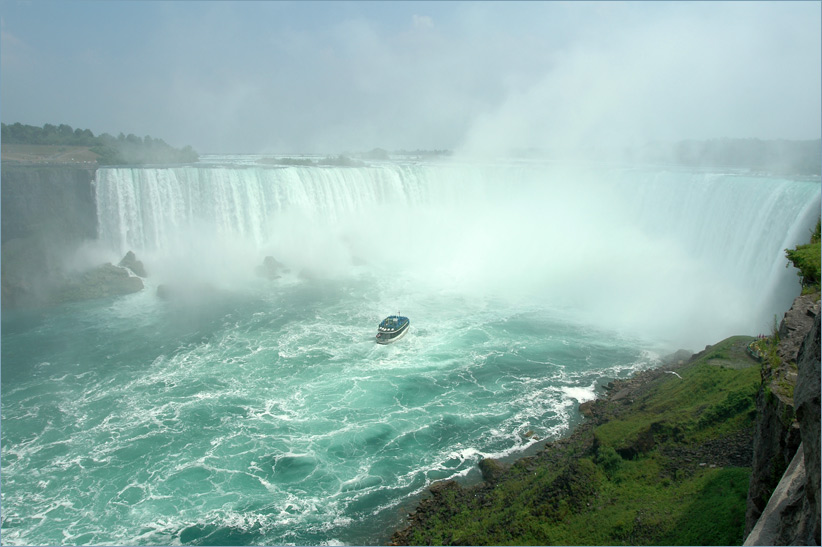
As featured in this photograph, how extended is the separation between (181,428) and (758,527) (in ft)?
39.7

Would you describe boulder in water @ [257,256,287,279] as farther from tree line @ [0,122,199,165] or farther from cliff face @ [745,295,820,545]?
cliff face @ [745,295,820,545]

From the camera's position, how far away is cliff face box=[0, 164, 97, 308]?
23016 mm

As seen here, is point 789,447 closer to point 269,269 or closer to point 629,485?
point 629,485

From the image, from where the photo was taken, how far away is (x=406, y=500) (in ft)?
33.6

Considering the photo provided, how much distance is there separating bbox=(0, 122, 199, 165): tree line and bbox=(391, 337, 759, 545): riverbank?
29341 mm

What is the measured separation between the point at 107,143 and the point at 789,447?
42.8m

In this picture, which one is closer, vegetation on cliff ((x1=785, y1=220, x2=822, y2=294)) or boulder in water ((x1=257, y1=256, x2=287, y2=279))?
vegetation on cliff ((x1=785, y1=220, x2=822, y2=294))

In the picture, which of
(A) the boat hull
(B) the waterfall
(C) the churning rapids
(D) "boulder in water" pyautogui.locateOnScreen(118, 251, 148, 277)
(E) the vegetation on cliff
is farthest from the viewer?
(D) "boulder in water" pyautogui.locateOnScreen(118, 251, 148, 277)

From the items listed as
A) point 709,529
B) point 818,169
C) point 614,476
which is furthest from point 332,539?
point 818,169

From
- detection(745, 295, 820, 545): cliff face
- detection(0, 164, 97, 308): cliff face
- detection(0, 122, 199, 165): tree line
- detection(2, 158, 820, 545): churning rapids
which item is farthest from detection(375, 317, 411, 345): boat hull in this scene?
detection(0, 122, 199, 165): tree line

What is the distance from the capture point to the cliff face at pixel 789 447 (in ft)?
12.2

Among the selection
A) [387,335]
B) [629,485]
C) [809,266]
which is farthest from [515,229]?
[629,485]

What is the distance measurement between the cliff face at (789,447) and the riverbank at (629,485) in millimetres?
1473

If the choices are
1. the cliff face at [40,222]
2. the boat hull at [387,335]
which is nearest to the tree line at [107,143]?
the cliff face at [40,222]
